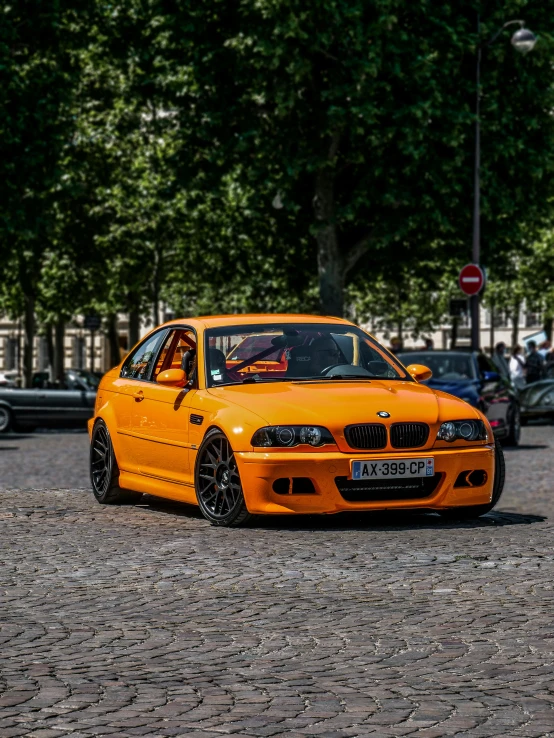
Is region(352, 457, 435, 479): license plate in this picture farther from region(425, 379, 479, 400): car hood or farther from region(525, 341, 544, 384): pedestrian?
region(525, 341, 544, 384): pedestrian

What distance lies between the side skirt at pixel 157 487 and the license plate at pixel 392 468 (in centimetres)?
146

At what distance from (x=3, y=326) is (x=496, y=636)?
8912cm

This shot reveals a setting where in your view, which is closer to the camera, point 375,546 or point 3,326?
point 375,546

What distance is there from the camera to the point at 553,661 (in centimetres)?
609

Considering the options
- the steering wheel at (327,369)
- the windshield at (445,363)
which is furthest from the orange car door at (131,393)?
the windshield at (445,363)

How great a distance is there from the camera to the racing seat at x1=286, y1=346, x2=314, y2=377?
462 inches

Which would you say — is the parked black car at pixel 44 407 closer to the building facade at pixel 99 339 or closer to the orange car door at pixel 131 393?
the orange car door at pixel 131 393

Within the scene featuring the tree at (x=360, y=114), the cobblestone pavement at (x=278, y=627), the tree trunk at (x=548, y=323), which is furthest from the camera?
the tree trunk at (x=548, y=323)

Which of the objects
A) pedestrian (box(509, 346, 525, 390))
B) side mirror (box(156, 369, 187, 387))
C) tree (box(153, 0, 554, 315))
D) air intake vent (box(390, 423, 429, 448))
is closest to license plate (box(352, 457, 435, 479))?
air intake vent (box(390, 423, 429, 448))

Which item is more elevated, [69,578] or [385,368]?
[385,368]

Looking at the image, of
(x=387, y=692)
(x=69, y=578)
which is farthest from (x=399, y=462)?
(x=387, y=692)

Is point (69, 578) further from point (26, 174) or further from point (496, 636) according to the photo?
point (26, 174)

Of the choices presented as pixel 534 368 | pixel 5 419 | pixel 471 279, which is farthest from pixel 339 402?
pixel 534 368

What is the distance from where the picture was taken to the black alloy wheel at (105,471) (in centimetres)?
1275
